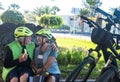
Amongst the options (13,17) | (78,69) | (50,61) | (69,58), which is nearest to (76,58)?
(69,58)

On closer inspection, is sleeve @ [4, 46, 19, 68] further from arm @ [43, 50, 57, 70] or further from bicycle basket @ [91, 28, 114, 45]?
bicycle basket @ [91, 28, 114, 45]

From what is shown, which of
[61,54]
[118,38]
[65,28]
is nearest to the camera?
[118,38]

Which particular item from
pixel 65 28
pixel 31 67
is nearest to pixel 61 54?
pixel 31 67

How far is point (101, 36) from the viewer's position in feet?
16.4

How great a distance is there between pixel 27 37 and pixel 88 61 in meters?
0.94

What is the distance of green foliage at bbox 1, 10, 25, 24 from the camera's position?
16.2 meters

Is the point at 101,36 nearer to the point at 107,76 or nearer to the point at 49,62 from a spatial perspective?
the point at 107,76

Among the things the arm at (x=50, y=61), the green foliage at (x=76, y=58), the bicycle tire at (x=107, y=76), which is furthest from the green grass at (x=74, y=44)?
the bicycle tire at (x=107, y=76)

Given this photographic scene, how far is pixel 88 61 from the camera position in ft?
17.1

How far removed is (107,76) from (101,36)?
0.54 m

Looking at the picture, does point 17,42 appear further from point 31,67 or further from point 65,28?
point 65,28

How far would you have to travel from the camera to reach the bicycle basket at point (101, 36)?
501 centimetres

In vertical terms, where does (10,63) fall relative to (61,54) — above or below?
above

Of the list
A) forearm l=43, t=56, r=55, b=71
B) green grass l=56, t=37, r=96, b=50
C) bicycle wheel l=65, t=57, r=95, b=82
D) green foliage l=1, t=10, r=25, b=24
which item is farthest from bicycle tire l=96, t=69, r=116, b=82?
green foliage l=1, t=10, r=25, b=24
